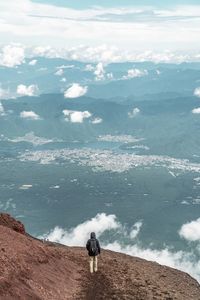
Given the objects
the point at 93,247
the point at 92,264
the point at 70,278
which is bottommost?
the point at 70,278

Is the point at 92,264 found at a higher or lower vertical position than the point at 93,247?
lower

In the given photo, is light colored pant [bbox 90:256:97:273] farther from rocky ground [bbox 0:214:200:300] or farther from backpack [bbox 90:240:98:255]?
backpack [bbox 90:240:98:255]

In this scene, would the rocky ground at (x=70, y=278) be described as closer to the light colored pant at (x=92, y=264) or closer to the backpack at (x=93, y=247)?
the light colored pant at (x=92, y=264)

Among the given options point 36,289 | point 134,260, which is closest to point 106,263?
point 134,260

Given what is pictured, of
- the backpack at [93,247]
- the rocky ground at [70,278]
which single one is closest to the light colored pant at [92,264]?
the rocky ground at [70,278]

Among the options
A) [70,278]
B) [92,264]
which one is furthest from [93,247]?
[70,278]

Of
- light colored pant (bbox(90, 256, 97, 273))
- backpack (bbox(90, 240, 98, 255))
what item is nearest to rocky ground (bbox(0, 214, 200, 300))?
light colored pant (bbox(90, 256, 97, 273))

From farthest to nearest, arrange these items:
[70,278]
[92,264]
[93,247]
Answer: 1. [92,264]
2. [93,247]
3. [70,278]

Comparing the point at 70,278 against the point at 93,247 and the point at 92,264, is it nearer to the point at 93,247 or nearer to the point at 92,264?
the point at 93,247

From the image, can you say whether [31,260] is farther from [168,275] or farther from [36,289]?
[168,275]
